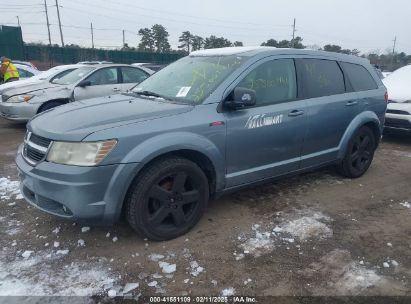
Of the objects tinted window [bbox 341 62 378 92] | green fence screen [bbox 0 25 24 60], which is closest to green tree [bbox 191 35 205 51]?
green fence screen [bbox 0 25 24 60]

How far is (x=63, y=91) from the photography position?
819 cm

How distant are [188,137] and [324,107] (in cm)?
201

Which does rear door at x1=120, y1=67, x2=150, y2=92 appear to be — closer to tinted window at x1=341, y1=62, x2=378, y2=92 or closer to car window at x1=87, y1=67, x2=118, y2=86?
car window at x1=87, y1=67, x2=118, y2=86

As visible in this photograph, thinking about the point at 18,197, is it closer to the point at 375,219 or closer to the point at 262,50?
the point at 262,50

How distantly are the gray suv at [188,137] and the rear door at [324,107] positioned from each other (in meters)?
0.01

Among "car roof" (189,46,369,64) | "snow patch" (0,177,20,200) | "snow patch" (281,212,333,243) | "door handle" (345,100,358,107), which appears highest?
"car roof" (189,46,369,64)

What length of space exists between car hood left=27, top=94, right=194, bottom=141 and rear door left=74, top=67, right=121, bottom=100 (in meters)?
4.35

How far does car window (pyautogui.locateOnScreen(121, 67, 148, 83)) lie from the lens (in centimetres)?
872

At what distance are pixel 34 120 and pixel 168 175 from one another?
4.79 ft

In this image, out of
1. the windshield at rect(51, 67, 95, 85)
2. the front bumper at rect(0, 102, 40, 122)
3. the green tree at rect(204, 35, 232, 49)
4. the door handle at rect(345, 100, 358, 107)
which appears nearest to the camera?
the door handle at rect(345, 100, 358, 107)

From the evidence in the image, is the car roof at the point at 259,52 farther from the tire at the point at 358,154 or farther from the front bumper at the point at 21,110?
the front bumper at the point at 21,110

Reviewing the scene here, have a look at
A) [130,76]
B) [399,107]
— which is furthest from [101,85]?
[399,107]

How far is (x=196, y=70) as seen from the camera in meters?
4.14

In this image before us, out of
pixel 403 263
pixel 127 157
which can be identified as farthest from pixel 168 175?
pixel 403 263
